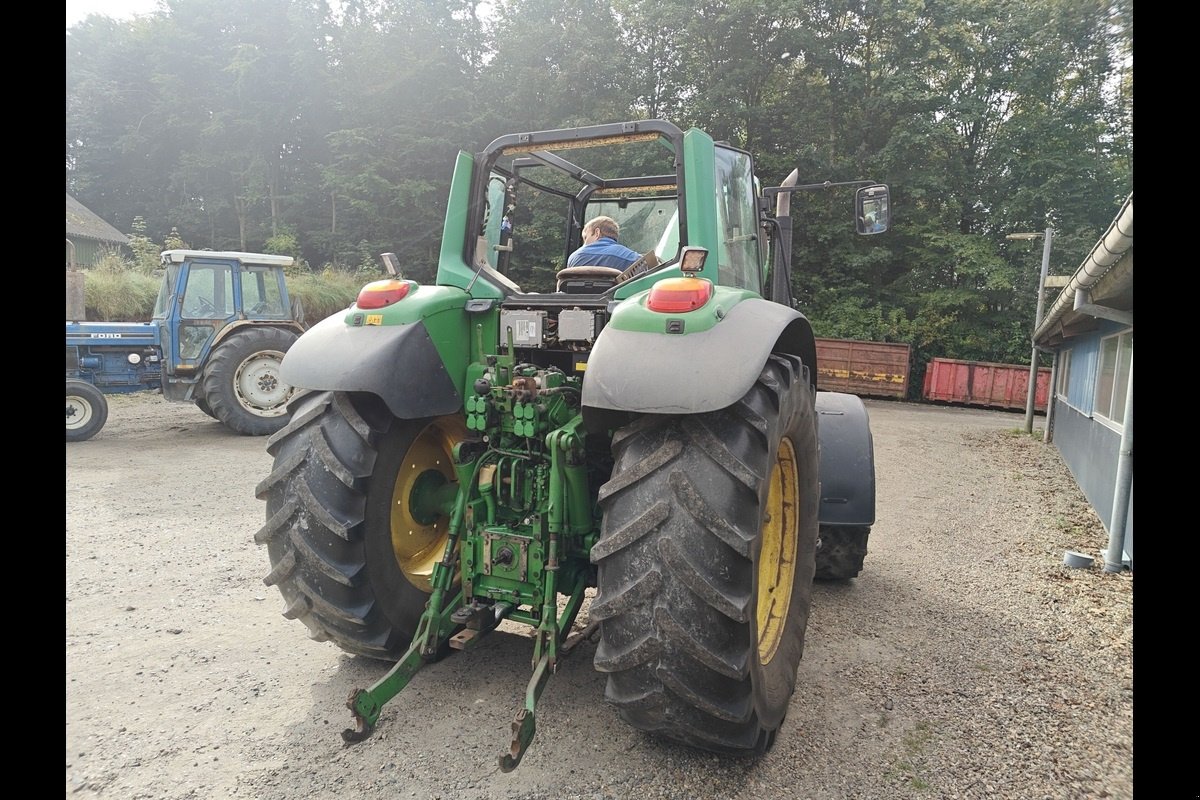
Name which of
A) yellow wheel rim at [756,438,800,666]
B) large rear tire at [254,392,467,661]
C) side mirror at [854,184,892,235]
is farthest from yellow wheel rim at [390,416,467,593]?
side mirror at [854,184,892,235]

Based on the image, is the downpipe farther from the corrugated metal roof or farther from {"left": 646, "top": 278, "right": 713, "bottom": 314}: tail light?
the corrugated metal roof

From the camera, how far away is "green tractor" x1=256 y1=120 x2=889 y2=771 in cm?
210

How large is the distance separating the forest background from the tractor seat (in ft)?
46.2

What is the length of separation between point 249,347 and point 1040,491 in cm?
992

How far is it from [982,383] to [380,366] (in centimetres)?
1837

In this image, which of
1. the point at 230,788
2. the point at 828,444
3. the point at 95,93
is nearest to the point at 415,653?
the point at 230,788

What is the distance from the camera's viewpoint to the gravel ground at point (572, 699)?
2.34 metres

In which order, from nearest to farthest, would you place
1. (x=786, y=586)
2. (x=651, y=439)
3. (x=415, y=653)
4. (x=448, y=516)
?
(x=651, y=439)
(x=415, y=653)
(x=786, y=586)
(x=448, y=516)

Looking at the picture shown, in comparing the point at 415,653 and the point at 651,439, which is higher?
the point at 651,439

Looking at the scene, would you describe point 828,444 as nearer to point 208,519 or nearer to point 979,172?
point 208,519

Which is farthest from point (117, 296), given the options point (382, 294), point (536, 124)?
point (382, 294)

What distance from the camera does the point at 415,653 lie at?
8.20ft

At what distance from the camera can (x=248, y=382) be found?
947 centimetres

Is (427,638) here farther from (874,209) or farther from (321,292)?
(321,292)
